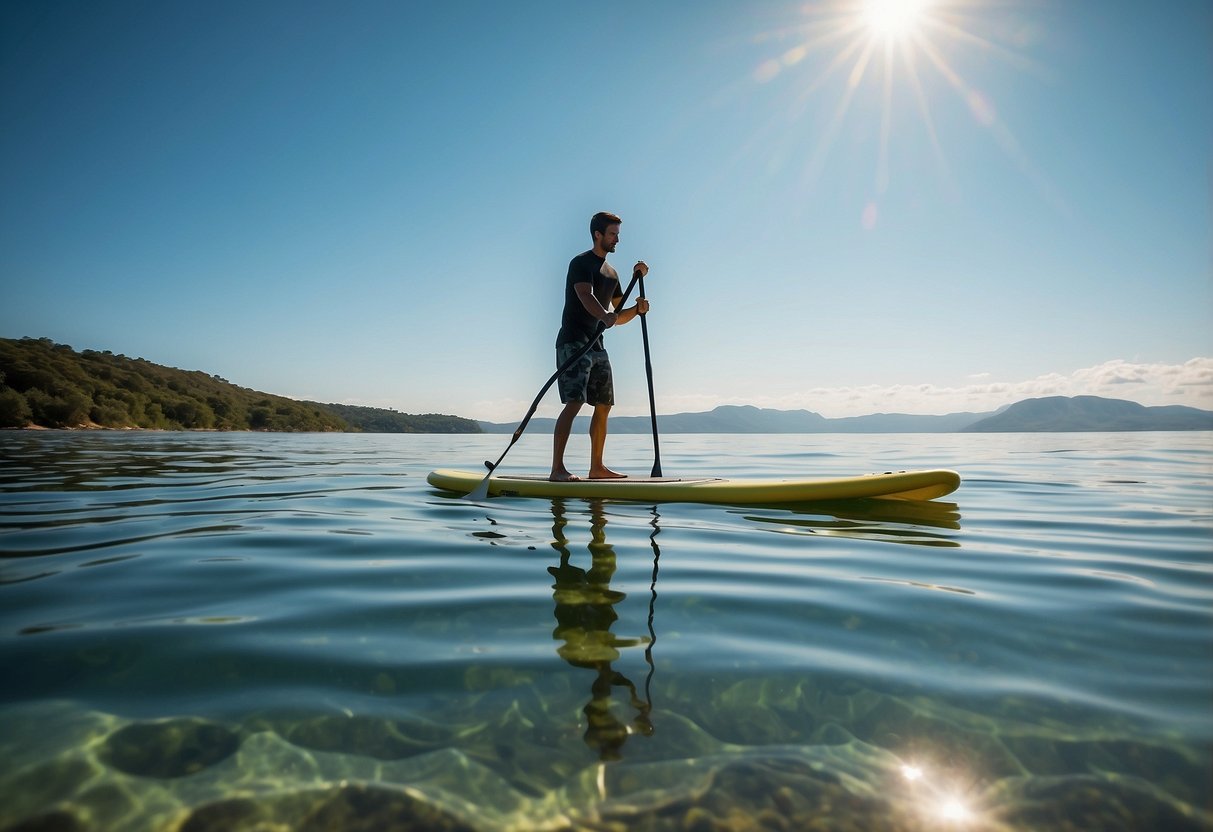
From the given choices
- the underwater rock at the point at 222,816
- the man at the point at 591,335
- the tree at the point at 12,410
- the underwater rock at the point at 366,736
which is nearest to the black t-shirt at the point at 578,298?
the man at the point at 591,335

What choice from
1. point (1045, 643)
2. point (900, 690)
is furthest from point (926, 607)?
point (900, 690)

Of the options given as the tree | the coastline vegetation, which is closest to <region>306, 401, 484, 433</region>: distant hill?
the coastline vegetation

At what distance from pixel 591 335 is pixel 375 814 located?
5.98 meters

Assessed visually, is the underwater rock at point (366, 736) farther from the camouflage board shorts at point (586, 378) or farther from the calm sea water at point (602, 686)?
the camouflage board shorts at point (586, 378)

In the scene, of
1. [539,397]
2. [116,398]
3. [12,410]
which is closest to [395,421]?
[116,398]

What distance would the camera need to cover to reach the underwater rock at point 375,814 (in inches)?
48.7

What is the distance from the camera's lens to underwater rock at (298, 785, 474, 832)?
1237mm

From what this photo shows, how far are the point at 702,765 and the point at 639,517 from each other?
3900 millimetres

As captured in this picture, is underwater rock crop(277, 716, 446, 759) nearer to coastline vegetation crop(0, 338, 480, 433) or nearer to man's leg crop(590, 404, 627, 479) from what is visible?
man's leg crop(590, 404, 627, 479)

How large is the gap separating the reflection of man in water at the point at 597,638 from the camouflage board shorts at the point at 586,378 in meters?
3.04

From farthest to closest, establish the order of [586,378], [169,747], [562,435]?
[586,378] < [562,435] < [169,747]

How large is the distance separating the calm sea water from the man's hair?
4.14 meters

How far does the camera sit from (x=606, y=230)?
698 cm

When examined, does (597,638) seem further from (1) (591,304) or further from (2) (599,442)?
Result: (1) (591,304)
